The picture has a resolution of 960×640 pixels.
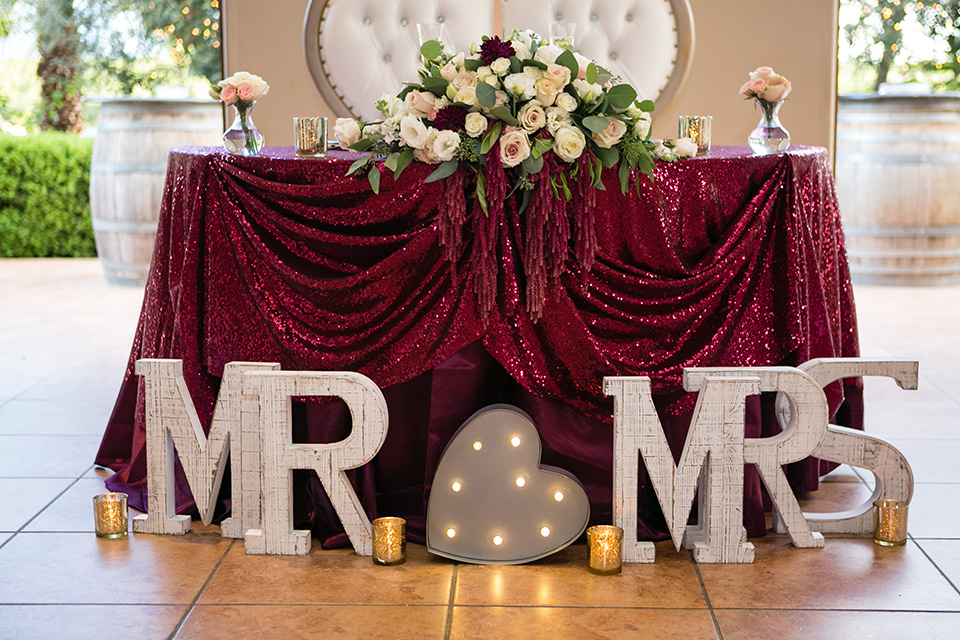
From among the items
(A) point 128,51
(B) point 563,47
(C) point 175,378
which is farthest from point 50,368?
(A) point 128,51

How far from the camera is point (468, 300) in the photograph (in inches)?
80.7

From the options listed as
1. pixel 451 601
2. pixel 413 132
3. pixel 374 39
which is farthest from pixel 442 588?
pixel 374 39

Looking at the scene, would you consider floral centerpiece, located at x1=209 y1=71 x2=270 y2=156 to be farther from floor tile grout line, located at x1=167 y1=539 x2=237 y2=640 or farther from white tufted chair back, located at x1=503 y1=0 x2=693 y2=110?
white tufted chair back, located at x1=503 y1=0 x2=693 y2=110

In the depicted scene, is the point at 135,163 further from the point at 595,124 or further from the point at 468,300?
the point at 595,124

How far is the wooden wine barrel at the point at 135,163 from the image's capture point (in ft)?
17.9

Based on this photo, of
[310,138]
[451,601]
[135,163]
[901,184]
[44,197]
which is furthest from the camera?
[44,197]

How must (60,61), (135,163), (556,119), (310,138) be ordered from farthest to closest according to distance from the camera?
1. (60,61)
2. (135,163)
3. (310,138)
4. (556,119)

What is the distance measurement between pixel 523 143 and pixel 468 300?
1.09ft

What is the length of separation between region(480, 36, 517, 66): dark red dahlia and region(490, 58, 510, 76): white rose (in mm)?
18

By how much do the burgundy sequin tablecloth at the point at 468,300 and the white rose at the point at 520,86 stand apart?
0.21 metres

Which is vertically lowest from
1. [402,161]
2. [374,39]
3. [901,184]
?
[402,161]

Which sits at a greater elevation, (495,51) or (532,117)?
(495,51)

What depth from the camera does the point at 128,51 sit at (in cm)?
905

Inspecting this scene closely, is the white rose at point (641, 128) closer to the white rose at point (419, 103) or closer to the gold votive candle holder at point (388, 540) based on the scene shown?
the white rose at point (419, 103)
